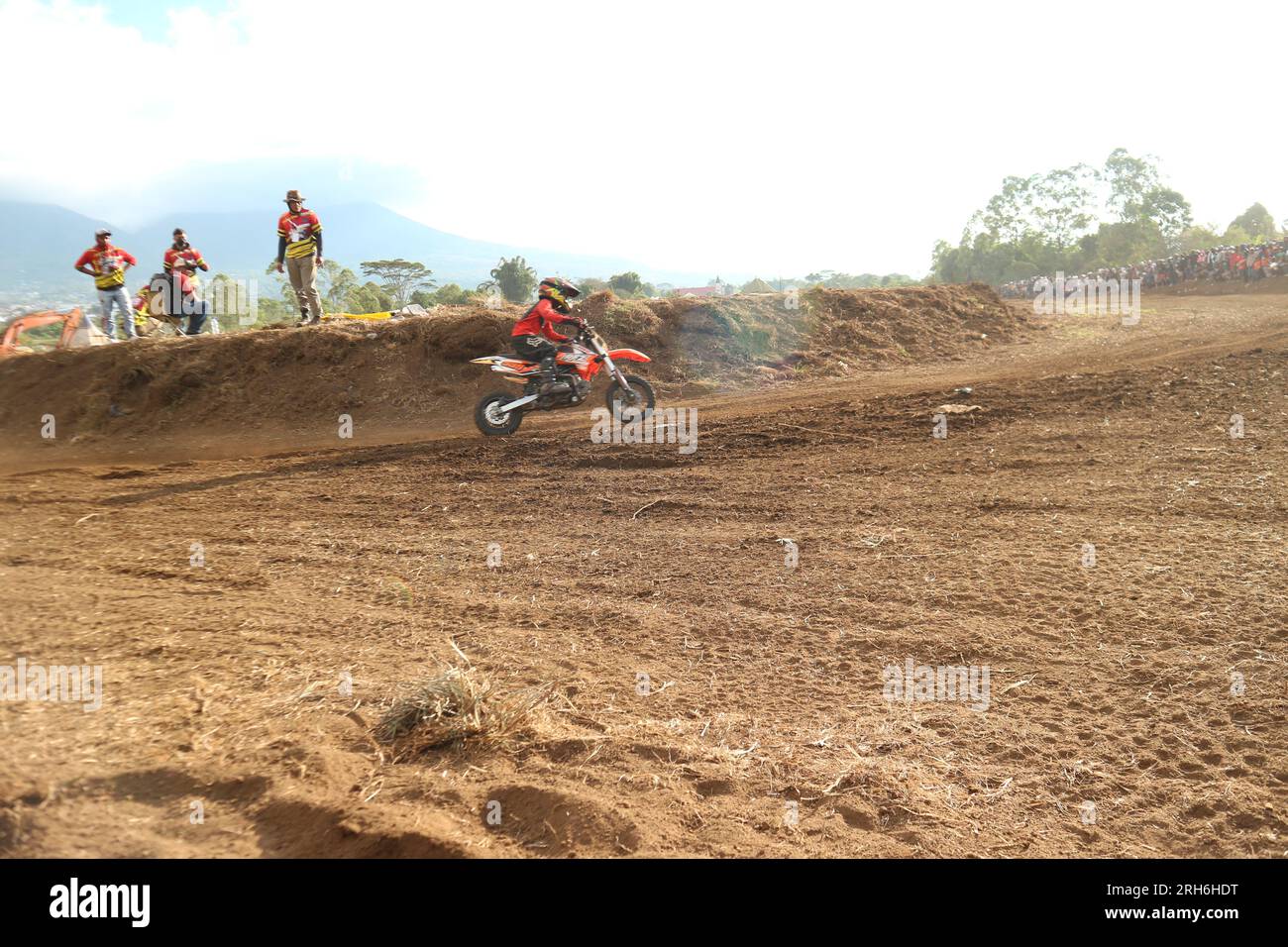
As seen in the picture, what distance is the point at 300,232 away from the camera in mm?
12688

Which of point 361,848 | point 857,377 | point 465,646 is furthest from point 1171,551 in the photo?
point 857,377

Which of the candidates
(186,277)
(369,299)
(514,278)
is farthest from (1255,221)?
(186,277)

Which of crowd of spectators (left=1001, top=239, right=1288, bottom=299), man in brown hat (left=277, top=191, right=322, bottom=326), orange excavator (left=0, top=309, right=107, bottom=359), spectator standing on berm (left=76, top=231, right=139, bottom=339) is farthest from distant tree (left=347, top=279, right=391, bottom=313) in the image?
crowd of spectators (left=1001, top=239, right=1288, bottom=299)

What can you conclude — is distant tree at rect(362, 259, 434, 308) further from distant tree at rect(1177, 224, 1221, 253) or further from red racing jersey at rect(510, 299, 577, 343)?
distant tree at rect(1177, 224, 1221, 253)

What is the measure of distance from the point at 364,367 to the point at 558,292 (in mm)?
4745

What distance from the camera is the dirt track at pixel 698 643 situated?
2643 mm

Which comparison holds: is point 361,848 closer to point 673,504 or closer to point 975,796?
point 975,796

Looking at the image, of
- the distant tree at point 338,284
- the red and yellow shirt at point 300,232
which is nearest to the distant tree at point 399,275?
the distant tree at point 338,284

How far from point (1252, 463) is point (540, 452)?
6.69 meters

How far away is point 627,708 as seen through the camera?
3.49 m

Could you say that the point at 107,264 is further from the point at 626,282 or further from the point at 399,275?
the point at 399,275

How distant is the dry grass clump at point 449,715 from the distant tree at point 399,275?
45.6 meters

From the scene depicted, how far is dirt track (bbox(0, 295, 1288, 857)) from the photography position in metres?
2.64
